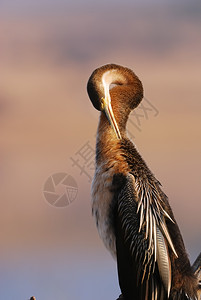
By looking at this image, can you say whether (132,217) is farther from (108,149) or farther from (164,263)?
(108,149)

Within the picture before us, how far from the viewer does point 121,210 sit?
724cm

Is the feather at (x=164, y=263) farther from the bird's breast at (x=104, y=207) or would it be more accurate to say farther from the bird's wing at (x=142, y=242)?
the bird's breast at (x=104, y=207)

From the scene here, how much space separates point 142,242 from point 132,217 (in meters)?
0.25

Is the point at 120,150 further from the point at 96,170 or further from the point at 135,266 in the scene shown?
the point at 135,266

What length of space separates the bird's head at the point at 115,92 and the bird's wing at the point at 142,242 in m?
0.79

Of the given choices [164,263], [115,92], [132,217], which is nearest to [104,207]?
[132,217]

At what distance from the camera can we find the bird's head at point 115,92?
7.77 metres

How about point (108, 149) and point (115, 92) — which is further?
point (115, 92)

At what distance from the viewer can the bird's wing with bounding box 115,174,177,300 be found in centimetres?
698

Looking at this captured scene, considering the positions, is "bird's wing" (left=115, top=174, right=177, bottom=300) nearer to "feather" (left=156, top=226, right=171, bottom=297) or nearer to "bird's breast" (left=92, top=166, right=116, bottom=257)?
"feather" (left=156, top=226, right=171, bottom=297)

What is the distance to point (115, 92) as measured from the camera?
8.05 meters

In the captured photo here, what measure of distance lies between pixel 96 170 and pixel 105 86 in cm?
85

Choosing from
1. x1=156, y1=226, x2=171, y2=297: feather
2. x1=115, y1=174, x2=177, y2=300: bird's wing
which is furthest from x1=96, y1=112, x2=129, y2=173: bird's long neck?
x1=156, y1=226, x2=171, y2=297: feather

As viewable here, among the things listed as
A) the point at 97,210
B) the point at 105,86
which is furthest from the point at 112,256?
the point at 105,86
